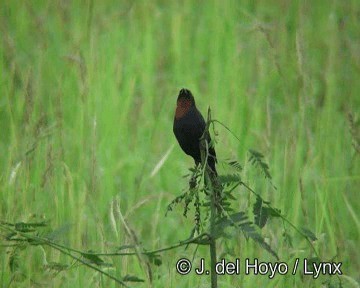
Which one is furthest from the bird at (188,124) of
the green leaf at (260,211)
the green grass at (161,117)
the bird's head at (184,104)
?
the green grass at (161,117)

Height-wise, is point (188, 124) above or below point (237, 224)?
above

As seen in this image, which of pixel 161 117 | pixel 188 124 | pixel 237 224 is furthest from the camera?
pixel 161 117

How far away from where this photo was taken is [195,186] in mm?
1209

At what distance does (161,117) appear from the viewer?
9.97 feet

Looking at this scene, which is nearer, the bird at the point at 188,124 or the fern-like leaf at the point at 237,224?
the fern-like leaf at the point at 237,224

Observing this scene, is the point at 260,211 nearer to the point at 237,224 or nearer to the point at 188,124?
the point at 237,224

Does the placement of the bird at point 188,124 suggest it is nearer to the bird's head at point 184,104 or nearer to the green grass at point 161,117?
the bird's head at point 184,104

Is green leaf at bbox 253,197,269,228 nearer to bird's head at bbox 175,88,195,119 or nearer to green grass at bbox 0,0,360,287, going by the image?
bird's head at bbox 175,88,195,119

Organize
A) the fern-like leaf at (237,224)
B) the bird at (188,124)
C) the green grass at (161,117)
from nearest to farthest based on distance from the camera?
the fern-like leaf at (237,224) → the bird at (188,124) → the green grass at (161,117)

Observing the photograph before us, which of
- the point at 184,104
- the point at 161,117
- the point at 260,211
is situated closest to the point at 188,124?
the point at 184,104

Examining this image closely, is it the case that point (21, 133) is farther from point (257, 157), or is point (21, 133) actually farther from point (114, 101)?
point (257, 157)

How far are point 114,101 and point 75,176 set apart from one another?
449 mm

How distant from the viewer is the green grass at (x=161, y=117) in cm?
210

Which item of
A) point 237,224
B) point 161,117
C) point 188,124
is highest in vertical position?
point 161,117
